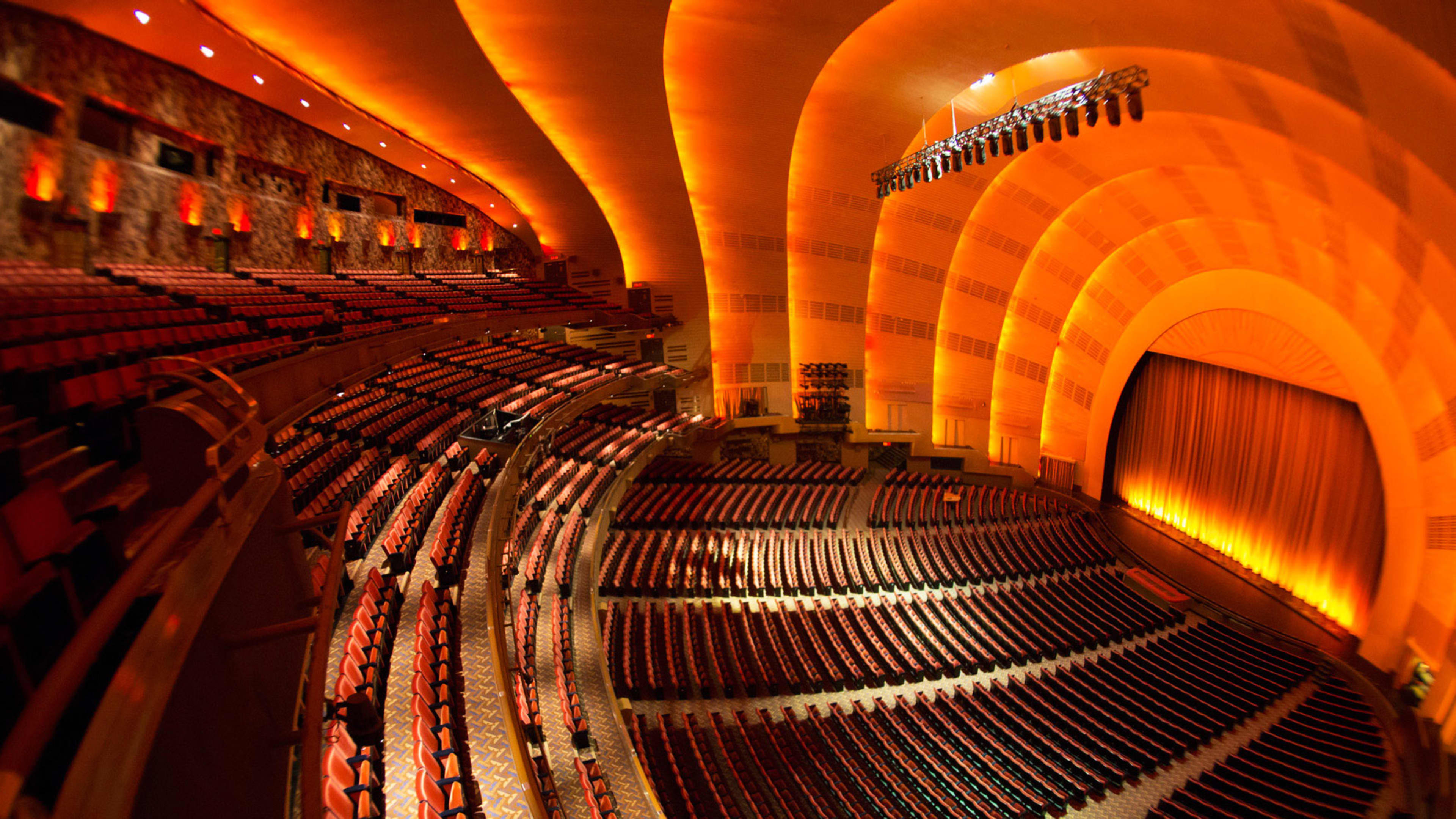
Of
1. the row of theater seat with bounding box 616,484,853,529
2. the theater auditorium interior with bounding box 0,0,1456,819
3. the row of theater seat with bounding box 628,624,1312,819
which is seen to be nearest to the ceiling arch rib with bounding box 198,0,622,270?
the theater auditorium interior with bounding box 0,0,1456,819

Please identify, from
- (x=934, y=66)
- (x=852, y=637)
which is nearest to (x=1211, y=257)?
(x=934, y=66)

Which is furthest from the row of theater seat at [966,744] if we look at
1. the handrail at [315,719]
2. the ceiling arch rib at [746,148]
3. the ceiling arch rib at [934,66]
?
the ceiling arch rib at [746,148]

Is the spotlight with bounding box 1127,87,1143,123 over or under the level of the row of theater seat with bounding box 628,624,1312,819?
over

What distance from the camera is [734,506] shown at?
10.9 m

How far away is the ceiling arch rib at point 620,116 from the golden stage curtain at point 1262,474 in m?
8.85

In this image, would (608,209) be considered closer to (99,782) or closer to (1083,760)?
(1083,760)

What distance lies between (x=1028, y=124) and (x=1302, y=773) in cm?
656

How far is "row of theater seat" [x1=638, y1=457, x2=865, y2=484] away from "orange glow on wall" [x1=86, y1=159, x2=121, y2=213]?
7511mm

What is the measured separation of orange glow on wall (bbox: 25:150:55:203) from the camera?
5992 mm

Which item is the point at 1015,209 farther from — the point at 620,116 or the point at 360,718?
the point at 360,718

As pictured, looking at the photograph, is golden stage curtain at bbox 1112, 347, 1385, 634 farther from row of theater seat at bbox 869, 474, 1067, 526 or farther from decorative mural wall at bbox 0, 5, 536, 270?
decorative mural wall at bbox 0, 5, 536, 270

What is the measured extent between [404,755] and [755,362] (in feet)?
39.5

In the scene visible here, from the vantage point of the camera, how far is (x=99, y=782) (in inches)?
39.8

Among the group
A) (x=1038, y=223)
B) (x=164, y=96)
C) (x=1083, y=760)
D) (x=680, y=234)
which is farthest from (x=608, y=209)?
(x=1083, y=760)
